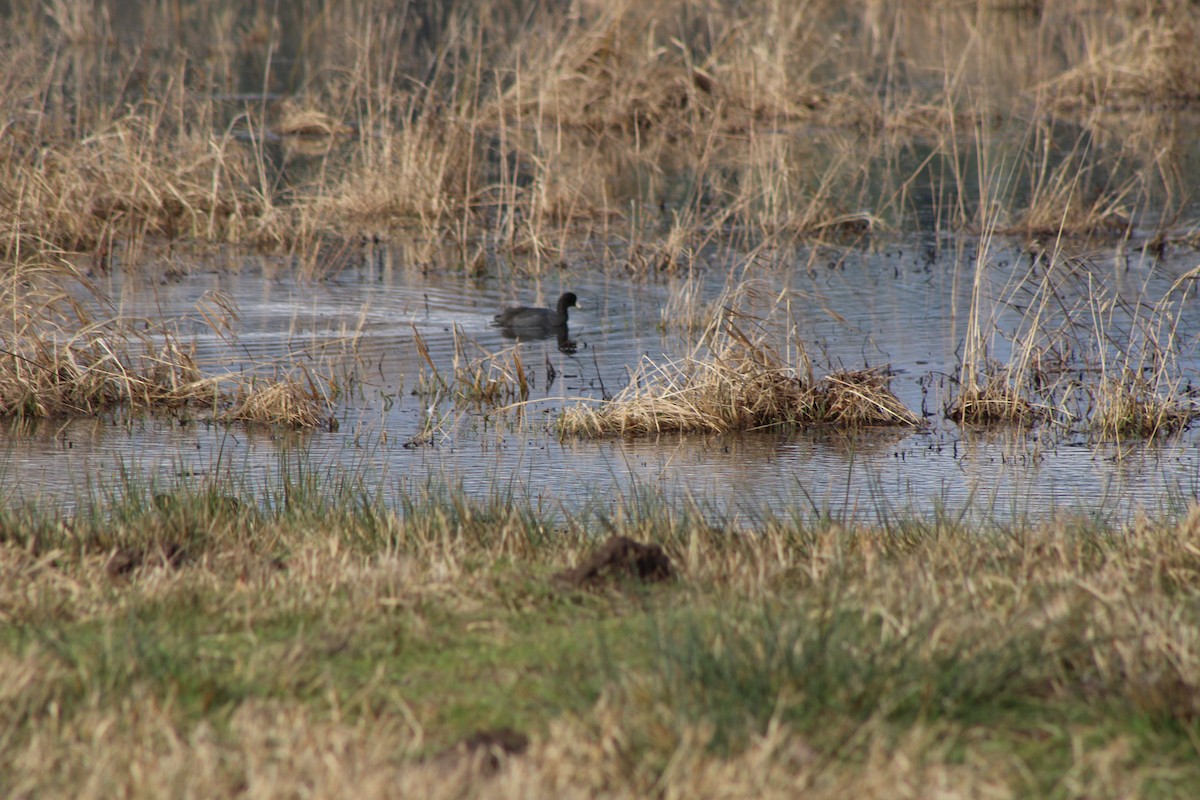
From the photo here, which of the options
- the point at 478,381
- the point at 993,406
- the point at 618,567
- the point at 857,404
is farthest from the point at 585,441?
the point at 618,567

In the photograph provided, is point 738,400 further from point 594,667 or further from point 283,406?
point 594,667

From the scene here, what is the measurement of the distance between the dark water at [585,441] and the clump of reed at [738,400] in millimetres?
148

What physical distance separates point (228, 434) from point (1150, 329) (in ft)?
16.5

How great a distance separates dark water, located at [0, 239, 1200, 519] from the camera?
6.80 metres

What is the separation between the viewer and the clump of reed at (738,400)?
8.23 m

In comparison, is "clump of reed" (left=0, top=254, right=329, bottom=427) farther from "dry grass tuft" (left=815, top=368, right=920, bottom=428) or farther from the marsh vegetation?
"dry grass tuft" (left=815, top=368, right=920, bottom=428)

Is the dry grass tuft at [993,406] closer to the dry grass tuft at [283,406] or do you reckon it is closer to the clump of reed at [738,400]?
the clump of reed at [738,400]

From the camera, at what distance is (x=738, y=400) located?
834 cm

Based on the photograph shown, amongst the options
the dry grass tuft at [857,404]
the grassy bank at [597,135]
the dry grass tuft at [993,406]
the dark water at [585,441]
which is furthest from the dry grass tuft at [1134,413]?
the grassy bank at [597,135]

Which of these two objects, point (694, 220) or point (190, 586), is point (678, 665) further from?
point (694, 220)

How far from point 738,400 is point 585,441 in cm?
92

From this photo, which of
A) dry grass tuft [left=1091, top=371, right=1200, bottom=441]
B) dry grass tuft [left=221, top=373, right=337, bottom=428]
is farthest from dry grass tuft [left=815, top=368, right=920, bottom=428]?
dry grass tuft [left=221, top=373, right=337, bottom=428]

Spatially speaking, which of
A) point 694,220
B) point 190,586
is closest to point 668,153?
point 694,220

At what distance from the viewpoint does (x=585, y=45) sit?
63.8 feet
